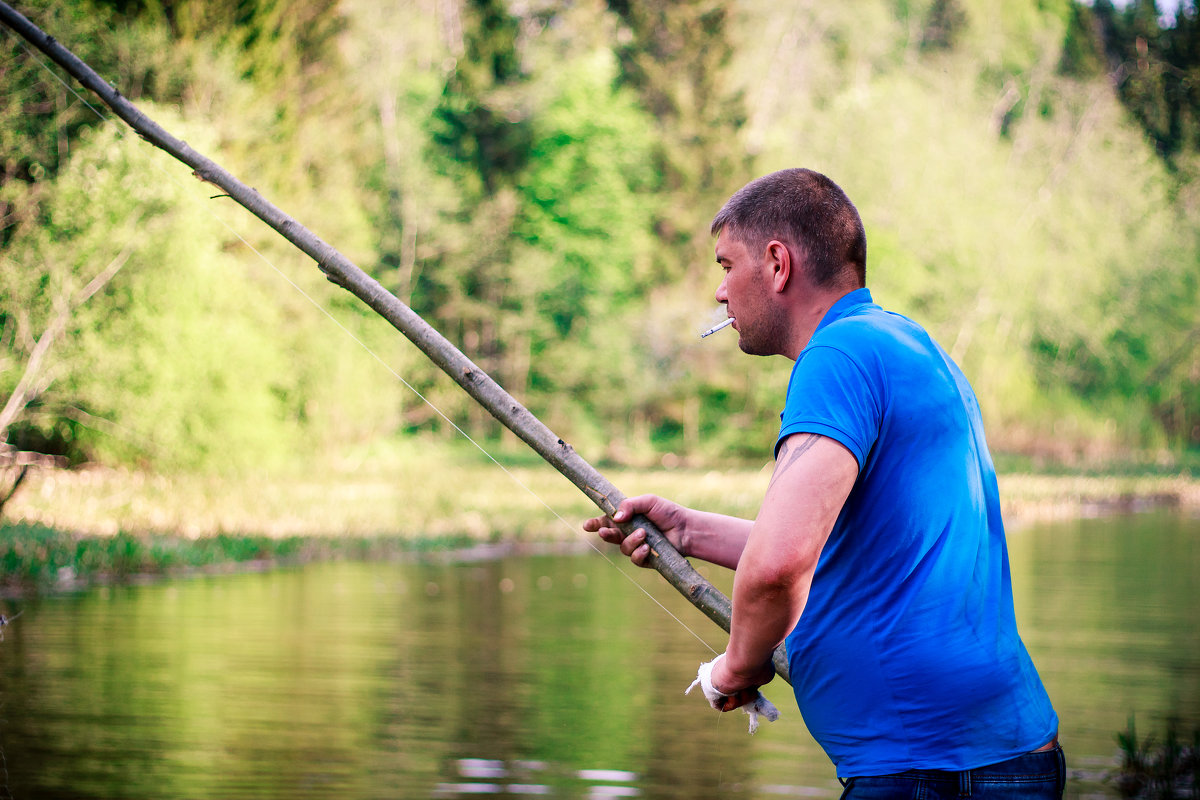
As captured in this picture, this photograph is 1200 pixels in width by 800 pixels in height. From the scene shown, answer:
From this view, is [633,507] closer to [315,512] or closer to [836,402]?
[836,402]

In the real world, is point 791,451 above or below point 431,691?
above

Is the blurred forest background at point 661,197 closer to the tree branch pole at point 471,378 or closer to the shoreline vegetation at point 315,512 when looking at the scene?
the shoreline vegetation at point 315,512

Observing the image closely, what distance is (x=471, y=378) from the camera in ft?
8.09

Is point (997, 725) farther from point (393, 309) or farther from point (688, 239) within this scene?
point (688, 239)

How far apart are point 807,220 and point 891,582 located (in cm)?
60

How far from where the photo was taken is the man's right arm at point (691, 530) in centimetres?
241

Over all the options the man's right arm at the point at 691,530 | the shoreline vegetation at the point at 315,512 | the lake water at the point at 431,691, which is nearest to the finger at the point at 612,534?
the man's right arm at the point at 691,530

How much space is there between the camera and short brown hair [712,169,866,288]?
6.74 ft

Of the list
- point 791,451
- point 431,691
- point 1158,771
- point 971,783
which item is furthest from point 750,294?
point 431,691

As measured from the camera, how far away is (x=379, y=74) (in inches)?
1380

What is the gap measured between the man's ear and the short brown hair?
0.01 m

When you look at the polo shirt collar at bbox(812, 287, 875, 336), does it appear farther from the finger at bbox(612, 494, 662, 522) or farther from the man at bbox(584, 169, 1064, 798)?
the finger at bbox(612, 494, 662, 522)

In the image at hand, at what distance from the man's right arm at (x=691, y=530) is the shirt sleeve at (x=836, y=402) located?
54cm

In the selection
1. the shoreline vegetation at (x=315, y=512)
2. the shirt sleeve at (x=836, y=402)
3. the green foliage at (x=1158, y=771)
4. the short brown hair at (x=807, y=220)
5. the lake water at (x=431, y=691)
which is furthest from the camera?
the shoreline vegetation at (x=315, y=512)
